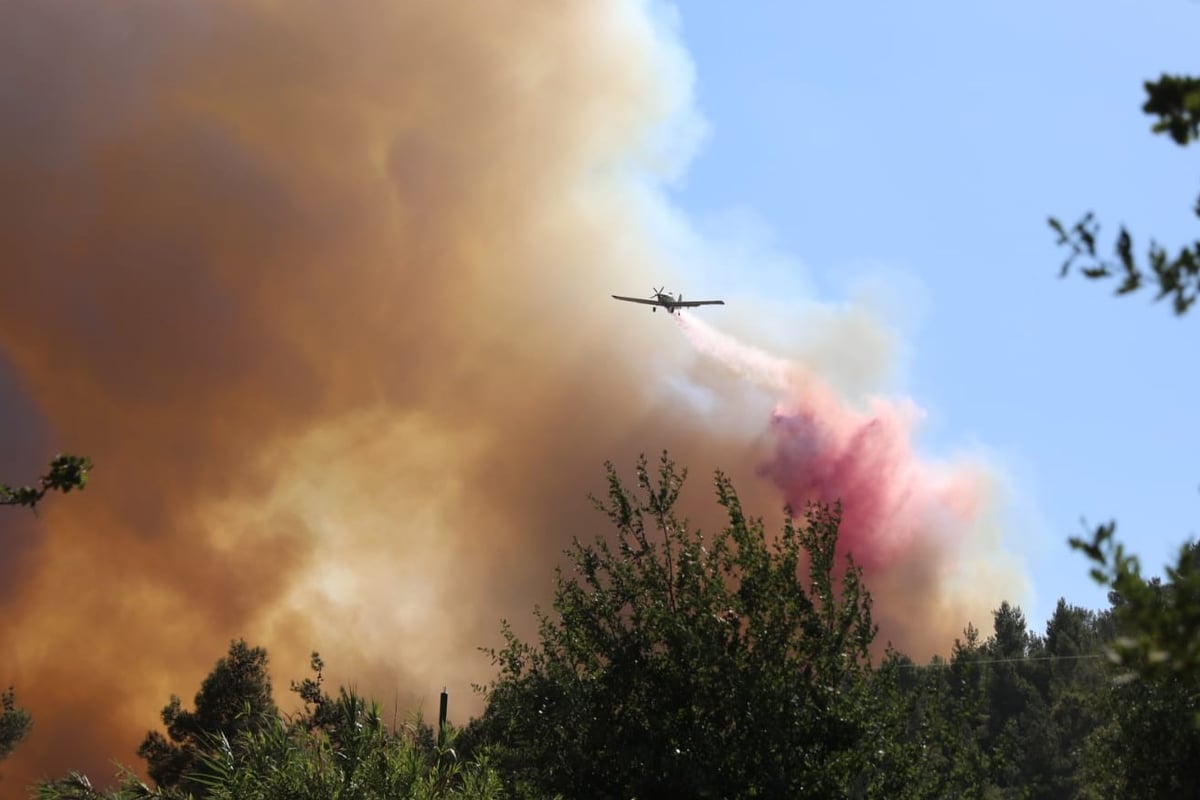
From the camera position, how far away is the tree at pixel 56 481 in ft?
49.0

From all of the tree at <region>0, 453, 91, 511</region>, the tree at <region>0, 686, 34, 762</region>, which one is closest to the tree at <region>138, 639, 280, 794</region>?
the tree at <region>0, 686, 34, 762</region>

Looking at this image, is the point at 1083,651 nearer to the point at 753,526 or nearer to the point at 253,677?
the point at 253,677

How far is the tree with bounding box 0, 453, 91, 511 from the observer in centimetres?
1494

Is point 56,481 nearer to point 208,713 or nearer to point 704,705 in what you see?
point 704,705

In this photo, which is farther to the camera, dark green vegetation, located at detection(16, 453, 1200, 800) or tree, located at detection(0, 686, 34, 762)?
tree, located at detection(0, 686, 34, 762)

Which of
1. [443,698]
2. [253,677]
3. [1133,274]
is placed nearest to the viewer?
[1133,274]

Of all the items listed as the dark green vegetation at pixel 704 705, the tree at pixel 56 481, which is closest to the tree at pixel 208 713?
the dark green vegetation at pixel 704 705

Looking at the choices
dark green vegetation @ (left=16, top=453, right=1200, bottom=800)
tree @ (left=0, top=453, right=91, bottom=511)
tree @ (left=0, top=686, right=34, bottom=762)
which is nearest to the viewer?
tree @ (left=0, top=453, right=91, bottom=511)

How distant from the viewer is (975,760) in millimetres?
20859

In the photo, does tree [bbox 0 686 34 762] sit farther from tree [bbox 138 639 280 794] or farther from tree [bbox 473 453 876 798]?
tree [bbox 473 453 876 798]

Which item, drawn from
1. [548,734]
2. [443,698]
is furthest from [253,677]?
[548,734]

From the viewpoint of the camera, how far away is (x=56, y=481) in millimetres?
15344

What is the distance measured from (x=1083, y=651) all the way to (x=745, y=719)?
110295 millimetres

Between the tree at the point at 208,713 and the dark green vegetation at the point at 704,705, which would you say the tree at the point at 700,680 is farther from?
the tree at the point at 208,713
